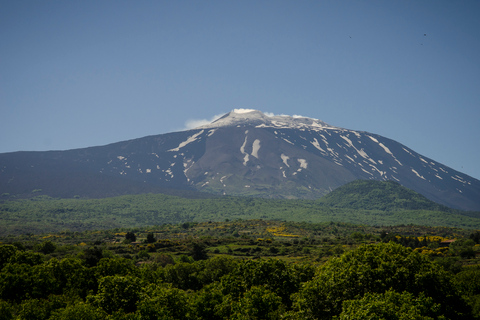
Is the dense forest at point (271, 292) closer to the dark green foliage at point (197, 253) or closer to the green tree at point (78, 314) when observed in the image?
the green tree at point (78, 314)

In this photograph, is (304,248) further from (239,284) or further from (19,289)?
(19,289)

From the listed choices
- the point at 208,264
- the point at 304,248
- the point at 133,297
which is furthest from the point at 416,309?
the point at 304,248

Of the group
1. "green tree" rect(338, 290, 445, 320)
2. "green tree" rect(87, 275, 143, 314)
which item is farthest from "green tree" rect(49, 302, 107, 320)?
"green tree" rect(338, 290, 445, 320)

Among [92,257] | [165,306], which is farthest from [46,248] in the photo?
[165,306]

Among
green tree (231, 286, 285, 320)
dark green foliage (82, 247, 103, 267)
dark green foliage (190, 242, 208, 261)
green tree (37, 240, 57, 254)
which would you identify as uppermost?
green tree (231, 286, 285, 320)

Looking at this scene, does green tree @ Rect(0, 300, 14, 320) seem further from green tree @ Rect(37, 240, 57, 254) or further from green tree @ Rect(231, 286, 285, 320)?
green tree @ Rect(37, 240, 57, 254)

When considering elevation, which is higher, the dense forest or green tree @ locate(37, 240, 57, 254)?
the dense forest

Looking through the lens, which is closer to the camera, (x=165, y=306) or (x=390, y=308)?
(x=390, y=308)

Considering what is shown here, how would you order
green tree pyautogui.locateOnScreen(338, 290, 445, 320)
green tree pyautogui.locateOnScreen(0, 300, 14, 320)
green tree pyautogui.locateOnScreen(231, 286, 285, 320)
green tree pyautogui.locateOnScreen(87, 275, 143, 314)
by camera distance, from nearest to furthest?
green tree pyautogui.locateOnScreen(338, 290, 445, 320) → green tree pyautogui.locateOnScreen(0, 300, 14, 320) → green tree pyautogui.locateOnScreen(231, 286, 285, 320) → green tree pyautogui.locateOnScreen(87, 275, 143, 314)

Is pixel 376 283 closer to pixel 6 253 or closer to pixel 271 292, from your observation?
pixel 271 292

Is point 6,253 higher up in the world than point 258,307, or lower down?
higher up

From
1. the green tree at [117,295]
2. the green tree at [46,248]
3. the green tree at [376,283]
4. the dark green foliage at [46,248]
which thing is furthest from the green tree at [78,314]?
the dark green foliage at [46,248]

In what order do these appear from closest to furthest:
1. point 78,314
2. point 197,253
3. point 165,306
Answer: point 78,314 → point 165,306 → point 197,253

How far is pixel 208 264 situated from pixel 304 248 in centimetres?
4567
